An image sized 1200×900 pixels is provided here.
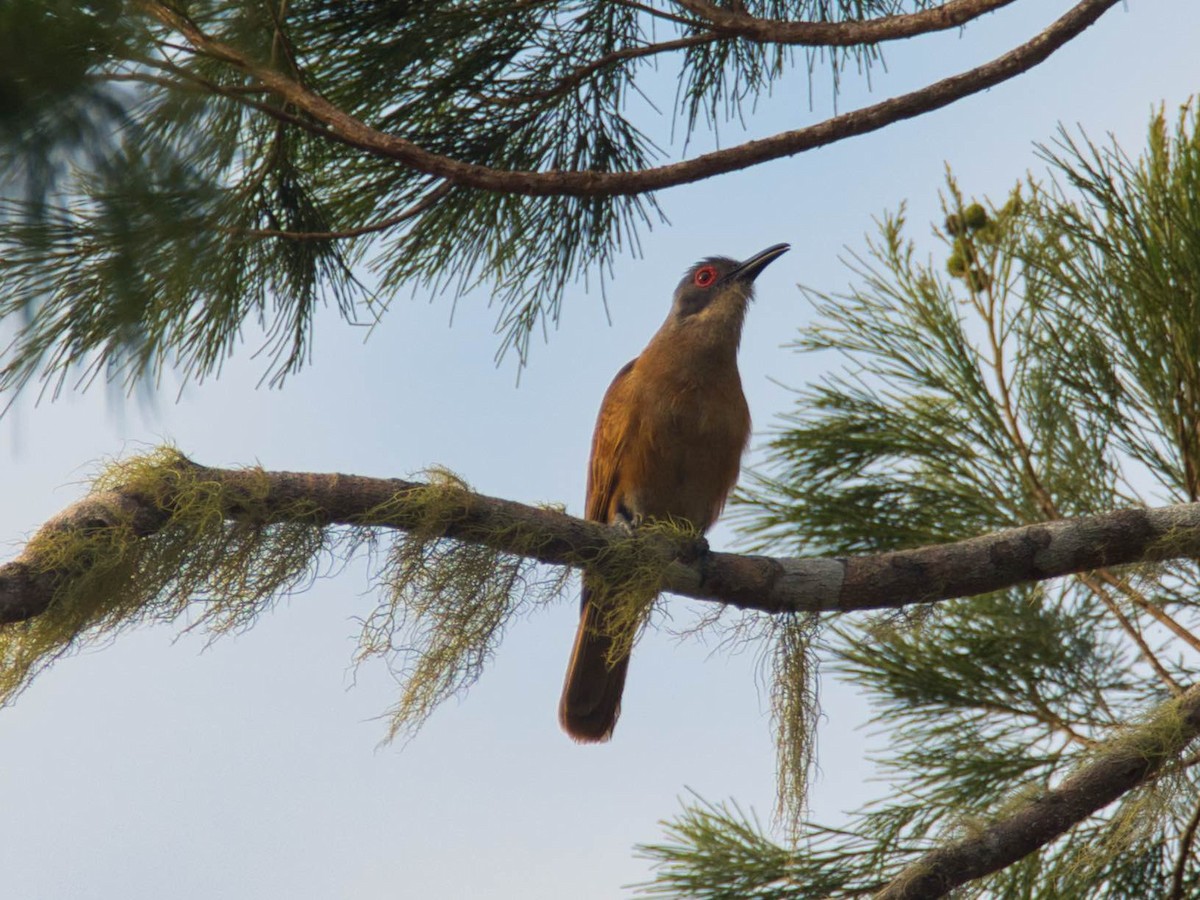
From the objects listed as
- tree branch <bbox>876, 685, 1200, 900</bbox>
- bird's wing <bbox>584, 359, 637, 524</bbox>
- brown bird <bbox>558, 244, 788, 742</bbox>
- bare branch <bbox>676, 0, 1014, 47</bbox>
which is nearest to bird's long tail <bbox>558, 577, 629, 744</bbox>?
brown bird <bbox>558, 244, 788, 742</bbox>

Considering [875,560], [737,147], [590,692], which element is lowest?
[590,692]

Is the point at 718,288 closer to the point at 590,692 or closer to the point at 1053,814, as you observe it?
the point at 590,692

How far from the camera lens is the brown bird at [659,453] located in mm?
4293

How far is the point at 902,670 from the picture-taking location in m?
3.80

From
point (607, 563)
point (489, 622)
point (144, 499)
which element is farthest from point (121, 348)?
point (607, 563)

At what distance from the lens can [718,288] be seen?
4980 mm

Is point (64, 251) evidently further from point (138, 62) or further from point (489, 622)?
point (489, 622)

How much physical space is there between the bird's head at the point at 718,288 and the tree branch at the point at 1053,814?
2.33 metres

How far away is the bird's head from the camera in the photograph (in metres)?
4.83

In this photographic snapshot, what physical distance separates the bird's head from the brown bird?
173mm

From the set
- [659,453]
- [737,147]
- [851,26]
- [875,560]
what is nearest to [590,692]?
[659,453]

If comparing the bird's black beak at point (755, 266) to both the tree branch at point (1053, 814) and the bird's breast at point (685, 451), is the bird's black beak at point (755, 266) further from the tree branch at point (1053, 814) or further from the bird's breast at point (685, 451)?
the tree branch at point (1053, 814)

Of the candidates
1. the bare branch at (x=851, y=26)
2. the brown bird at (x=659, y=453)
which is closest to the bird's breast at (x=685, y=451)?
the brown bird at (x=659, y=453)

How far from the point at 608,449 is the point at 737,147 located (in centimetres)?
164
